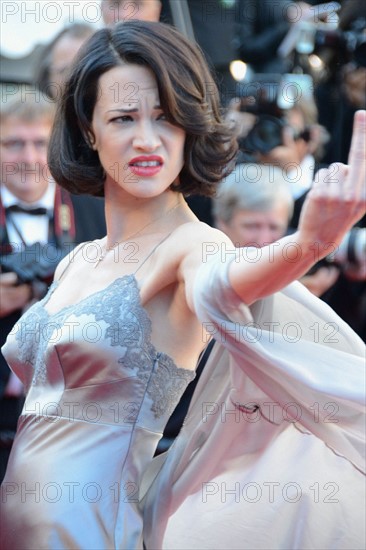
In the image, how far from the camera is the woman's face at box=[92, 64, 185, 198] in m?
2.56

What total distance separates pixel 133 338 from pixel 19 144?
160cm

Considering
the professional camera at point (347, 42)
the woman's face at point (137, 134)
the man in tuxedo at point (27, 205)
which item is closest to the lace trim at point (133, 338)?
the woman's face at point (137, 134)

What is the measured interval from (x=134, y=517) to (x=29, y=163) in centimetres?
171

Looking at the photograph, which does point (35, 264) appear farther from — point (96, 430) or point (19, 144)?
point (96, 430)

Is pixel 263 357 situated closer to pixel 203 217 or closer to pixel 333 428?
pixel 333 428

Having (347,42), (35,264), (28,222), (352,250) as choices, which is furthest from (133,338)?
(347,42)

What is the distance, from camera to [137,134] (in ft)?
8.43

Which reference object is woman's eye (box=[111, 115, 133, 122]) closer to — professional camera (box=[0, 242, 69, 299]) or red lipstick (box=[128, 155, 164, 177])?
red lipstick (box=[128, 155, 164, 177])

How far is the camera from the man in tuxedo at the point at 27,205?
12.1ft

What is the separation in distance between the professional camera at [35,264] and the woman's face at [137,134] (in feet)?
2.89

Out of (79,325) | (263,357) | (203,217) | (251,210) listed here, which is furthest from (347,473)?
(203,217)

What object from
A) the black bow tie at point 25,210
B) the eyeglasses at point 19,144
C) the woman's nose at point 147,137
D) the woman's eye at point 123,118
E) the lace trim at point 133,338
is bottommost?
the black bow tie at point 25,210

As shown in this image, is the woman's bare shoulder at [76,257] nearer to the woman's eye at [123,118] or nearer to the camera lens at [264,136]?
the woman's eye at [123,118]

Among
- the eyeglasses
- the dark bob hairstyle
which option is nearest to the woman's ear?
the dark bob hairstyle
